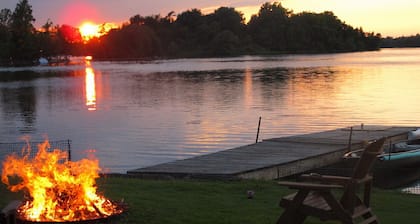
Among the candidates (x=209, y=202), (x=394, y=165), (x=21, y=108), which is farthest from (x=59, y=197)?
(x=21, y=108)

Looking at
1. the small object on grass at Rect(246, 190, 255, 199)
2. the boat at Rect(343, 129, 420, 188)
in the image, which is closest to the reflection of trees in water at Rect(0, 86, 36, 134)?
the boat at Rect(343, 129, 420, 188)

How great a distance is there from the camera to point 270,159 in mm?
18891

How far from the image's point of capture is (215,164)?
17.8 metres

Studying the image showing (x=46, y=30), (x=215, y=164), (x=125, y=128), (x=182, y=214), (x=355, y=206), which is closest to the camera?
(x=355, y=206)

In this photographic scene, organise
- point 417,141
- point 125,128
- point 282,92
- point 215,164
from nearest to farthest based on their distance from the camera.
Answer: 1. point 215,164
2. point 417,141
3. point 125,128
4. point 282,92

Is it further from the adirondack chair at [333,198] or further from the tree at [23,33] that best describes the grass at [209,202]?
the tree at [23,33]

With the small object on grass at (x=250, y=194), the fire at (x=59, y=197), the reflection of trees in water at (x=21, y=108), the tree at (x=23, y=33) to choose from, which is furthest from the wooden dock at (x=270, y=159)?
the tree at (x=23, y=33)

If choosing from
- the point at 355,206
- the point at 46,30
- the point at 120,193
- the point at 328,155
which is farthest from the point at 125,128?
the point at 46,30

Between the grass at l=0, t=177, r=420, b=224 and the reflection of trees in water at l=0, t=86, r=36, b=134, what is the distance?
24.3m

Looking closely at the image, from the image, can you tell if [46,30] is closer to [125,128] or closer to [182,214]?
[125,128]

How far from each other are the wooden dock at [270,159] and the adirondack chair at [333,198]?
700cm

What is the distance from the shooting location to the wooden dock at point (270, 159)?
16.5 metres

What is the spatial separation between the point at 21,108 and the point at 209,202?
137 feet

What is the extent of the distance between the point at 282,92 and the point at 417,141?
32.2 meters
